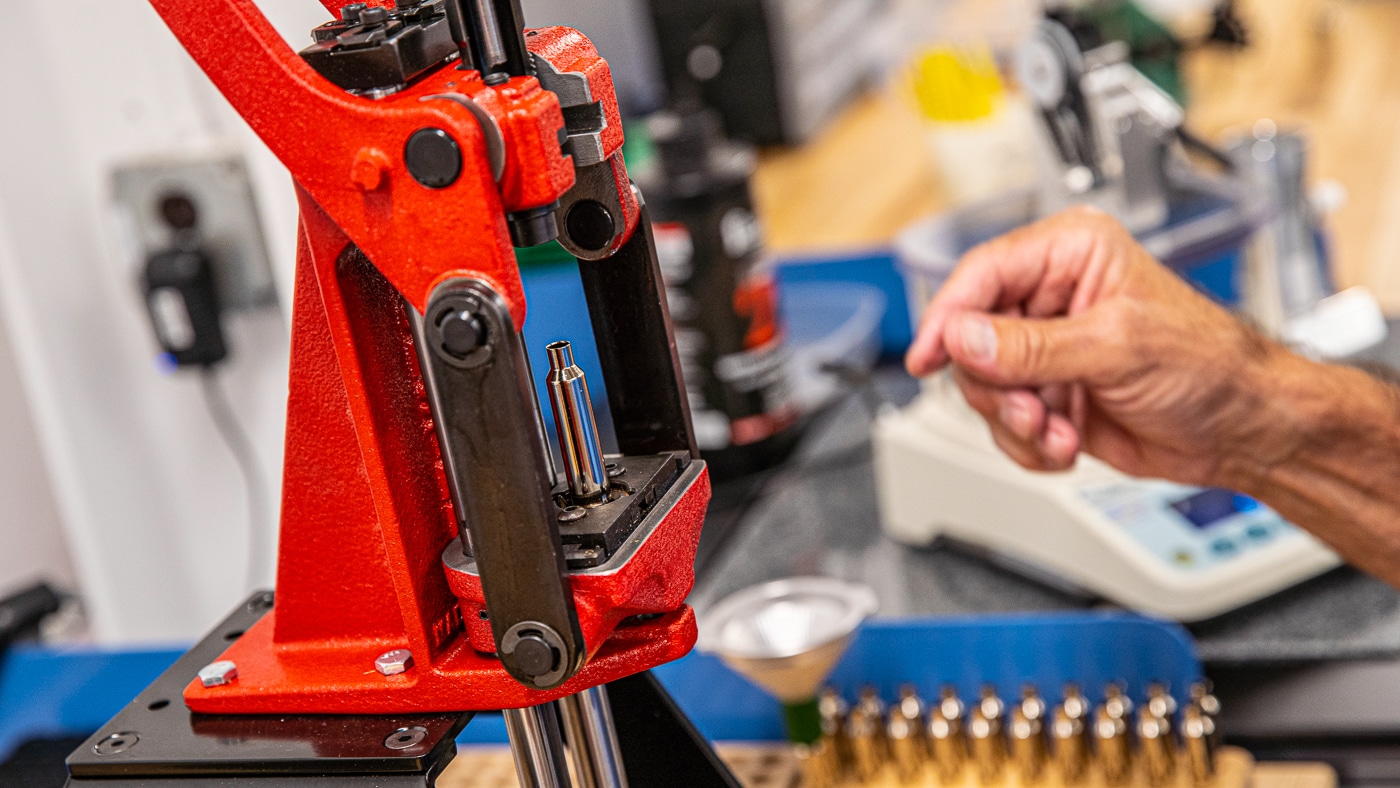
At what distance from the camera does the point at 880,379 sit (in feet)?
5.88

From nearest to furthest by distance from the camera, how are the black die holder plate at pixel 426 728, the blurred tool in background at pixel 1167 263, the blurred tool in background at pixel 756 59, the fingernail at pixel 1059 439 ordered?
1. the black die holder plate at pixel 426 728
2. the fingernail at pixel 1059 439
3. the blurred tool in background at pixel 1167 263
4. the blurred tool in background at pixel 756 59

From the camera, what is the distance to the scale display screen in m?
1.19

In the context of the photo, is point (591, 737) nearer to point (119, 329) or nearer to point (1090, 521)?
point (1090, 521)

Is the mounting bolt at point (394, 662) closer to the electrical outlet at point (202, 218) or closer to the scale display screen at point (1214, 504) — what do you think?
the scale display screen at point (1214, 504)

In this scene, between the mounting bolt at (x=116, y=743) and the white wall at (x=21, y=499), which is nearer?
the mounting bolt at (x=116, y=743)

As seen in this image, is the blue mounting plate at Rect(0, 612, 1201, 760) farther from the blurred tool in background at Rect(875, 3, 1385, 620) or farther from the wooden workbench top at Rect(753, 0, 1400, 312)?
the wooden workbench top at Rect(753, 0, 1400, 312)

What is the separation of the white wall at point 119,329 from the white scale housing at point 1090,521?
2.23ft

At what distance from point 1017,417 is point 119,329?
3.46ft

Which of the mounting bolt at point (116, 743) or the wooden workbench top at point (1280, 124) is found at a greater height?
the mounting bolt at point (116, 743)

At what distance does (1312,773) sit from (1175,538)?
0.24 m

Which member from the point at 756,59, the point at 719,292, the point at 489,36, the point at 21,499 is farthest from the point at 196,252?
the point at 756,59

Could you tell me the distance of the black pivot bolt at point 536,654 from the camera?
0.51 m

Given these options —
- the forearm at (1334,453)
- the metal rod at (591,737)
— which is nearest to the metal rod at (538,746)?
the metal rod at (591,737)

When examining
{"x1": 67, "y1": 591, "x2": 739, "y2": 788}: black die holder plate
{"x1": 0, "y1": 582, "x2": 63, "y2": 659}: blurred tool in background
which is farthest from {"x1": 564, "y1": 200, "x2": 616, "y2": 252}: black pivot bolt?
{"x1": 0, "y1": 582, "x2": 63, "y2": 659}: blurred tool in background
